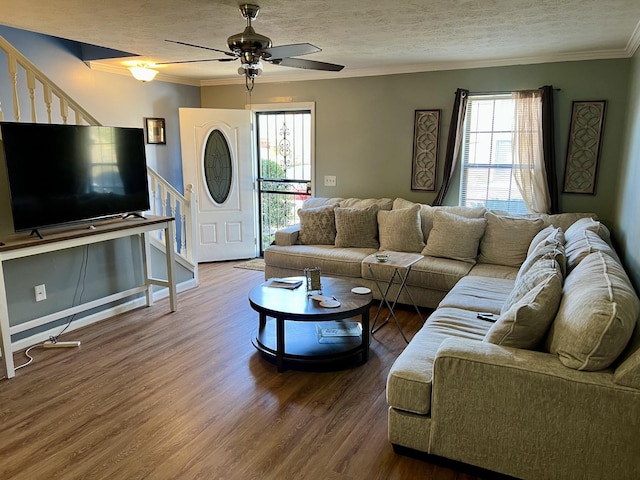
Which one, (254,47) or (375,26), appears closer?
(254,47)

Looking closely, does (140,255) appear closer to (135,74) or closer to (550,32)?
(135,74)

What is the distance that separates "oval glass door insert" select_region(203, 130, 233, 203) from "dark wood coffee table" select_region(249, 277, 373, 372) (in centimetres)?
293

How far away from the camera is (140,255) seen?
4.42 metres

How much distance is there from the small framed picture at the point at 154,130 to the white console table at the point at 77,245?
2.01 m

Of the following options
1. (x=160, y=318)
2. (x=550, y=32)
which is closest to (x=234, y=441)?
(x=160, y=318)

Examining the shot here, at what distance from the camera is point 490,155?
485 cm

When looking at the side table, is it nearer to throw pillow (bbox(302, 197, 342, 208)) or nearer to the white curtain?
throw pillow (bbox(302, 197, 342, 208))

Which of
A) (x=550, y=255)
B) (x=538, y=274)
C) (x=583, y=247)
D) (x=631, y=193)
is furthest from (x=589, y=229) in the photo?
(x=538, y=274)

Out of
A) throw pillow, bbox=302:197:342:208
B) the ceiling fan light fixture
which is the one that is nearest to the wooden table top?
throw pillow, bbox=302:197:342:208

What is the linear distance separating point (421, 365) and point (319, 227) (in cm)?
291

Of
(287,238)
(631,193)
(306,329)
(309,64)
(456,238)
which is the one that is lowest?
(306,329)

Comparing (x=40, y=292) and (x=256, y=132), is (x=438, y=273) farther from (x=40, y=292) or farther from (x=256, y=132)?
(x=256, y=132)

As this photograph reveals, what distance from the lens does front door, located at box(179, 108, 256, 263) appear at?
5930mm

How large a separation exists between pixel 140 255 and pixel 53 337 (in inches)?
43.9
